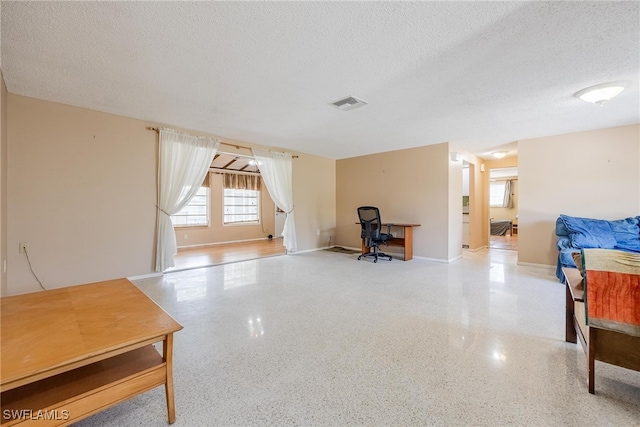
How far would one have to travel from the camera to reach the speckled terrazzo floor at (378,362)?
1369 mm

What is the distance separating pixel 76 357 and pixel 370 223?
183 inches

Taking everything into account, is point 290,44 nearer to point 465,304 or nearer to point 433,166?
point 465,304

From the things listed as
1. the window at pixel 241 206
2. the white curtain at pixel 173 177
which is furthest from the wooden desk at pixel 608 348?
the window at pixel 241 206

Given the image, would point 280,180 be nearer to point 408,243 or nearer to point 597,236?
point 408,243

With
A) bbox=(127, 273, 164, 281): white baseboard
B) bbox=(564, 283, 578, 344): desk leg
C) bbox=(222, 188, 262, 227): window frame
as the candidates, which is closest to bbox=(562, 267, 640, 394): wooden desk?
bbox=(564, 283, 578, 344): desk leg

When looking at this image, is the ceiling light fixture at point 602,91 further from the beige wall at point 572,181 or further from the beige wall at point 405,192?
the beige wall at point 405,192

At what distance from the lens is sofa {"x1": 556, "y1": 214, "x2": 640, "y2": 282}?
3543mm

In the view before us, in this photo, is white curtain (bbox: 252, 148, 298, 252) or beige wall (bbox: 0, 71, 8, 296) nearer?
beige wall (bbox: 0, 71, 8, 296)

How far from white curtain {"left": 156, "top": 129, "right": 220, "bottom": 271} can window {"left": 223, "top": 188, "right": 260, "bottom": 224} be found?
383 centimetres

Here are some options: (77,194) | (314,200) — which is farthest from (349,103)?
(77,194)

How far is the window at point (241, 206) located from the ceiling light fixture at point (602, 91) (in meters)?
7.84

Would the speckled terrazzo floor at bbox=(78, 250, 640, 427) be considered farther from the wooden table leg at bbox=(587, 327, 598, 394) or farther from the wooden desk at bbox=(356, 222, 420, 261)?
the wooden desk at bbox=(356, 222, 420, 261)

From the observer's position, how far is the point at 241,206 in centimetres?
855

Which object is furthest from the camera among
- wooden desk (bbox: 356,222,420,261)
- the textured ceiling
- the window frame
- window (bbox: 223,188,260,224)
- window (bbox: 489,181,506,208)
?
window (bbox: 489,181,506,208)
